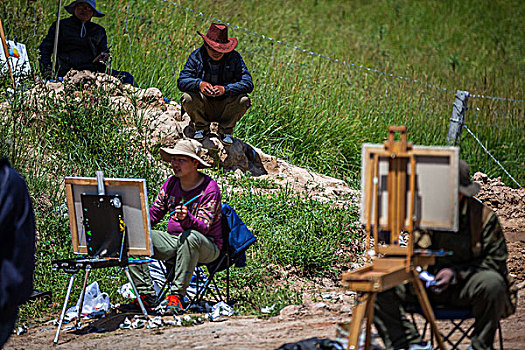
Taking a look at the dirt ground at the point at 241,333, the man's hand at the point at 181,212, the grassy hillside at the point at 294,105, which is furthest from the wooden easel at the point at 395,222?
the grassy hillside at the point at 294,105

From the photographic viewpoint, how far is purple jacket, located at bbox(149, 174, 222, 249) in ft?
19.0

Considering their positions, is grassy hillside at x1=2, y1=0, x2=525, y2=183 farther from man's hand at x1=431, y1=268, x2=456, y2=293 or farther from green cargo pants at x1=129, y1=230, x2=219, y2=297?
man's hand at x1=431, y1=268, x2=456, y2=293

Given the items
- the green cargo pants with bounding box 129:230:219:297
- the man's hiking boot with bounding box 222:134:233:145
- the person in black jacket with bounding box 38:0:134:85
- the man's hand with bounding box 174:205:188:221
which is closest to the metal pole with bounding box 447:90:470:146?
the man's hiking boot with bounding box 222:134:233:145

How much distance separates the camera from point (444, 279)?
4.16 meters

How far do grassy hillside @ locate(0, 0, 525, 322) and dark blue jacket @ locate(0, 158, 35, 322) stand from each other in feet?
8.79

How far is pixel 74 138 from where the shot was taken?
8281 mm

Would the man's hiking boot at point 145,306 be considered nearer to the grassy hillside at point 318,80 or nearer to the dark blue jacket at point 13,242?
the dark blue jacket at point 13,242

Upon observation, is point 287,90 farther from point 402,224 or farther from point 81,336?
point 402,224

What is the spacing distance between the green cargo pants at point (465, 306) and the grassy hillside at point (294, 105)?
6.79 ft

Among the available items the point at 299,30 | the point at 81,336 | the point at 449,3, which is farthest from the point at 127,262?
the point at 449,3

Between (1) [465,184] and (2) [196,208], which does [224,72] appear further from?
(1) [465,184]

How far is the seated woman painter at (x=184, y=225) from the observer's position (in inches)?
227

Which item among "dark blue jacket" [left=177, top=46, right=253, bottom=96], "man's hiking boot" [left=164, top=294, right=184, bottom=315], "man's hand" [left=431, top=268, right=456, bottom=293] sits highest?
"dark blue jacket" [left=177, top=46, right=253, bottom=96]

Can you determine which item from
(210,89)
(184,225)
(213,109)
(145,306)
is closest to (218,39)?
(210,89)
